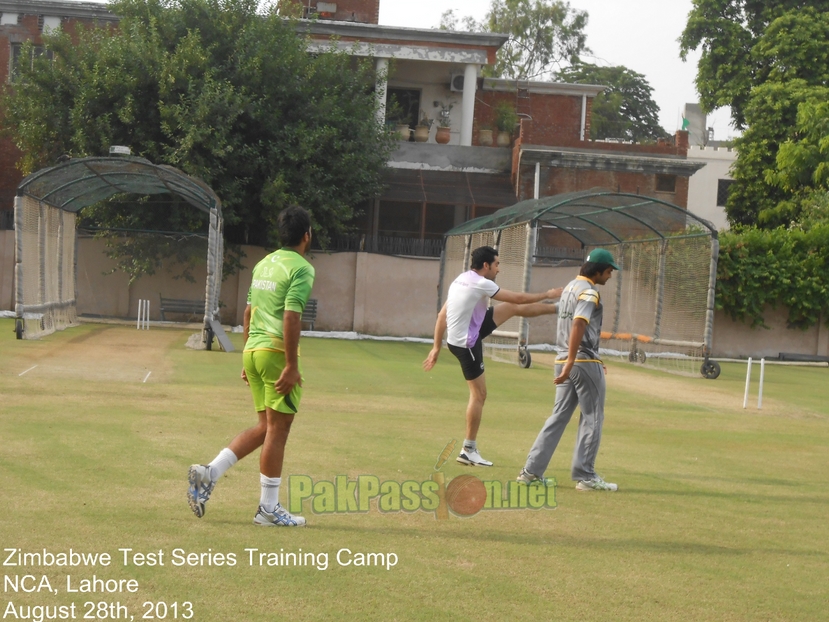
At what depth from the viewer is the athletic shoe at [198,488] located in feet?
18.7

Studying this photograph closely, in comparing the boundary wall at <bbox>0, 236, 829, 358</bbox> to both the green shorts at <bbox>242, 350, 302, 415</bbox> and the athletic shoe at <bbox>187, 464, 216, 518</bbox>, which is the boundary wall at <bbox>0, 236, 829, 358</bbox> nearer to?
the green shorts at <bbox>242, 350, 302, 415</bbox>

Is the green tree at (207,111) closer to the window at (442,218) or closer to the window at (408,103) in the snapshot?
the window at (442,218)

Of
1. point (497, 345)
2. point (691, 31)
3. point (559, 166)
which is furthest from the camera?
point (691, 31)

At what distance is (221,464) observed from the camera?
5.92 meters

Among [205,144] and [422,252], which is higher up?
[205,144]

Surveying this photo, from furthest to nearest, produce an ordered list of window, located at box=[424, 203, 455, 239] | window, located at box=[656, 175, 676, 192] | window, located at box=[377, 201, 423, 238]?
1. window, located at box=[424, 203, 455, 239]
2. window, located at box=[377, 201, 423, 238]
3. window, located at box=[656, 175, 676, 192]

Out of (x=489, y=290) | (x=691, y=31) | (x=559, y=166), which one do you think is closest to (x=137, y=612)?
(x=489, y=290)

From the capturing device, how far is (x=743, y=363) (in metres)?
25.2

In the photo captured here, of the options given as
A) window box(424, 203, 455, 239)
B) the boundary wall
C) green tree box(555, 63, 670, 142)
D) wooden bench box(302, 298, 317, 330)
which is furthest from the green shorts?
green tree box(555, 63, 670, 142)

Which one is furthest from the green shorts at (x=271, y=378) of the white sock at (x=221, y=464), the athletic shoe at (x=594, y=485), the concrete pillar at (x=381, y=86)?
the concrete pillar at (x=381, y=86)

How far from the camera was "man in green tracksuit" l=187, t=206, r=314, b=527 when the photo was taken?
223 inches

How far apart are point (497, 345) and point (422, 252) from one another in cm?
813

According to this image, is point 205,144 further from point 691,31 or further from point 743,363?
point 691,31

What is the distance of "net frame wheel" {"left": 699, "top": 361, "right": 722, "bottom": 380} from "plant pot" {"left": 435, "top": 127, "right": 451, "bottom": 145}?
16.2m
